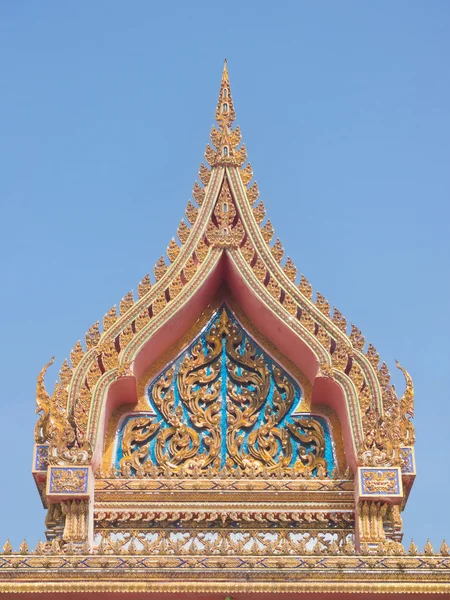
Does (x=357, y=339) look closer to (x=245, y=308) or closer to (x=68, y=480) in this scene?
(x=245, y=308)

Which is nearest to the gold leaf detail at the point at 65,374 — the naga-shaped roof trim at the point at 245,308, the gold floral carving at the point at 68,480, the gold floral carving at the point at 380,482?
the naga-shaped roof trim at the point at 245,308

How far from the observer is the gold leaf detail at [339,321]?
1973cm

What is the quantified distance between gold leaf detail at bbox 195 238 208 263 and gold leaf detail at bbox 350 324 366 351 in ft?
7.72

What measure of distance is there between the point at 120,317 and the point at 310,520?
3729 millimetres

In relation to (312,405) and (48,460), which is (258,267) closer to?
(312,405)

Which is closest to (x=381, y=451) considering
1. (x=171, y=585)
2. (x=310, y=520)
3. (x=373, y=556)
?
(x=310, y=520)

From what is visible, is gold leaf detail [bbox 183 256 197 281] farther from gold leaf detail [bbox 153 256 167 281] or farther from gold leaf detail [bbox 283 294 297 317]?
gold leaf detail [bbox 283 294 297 317]

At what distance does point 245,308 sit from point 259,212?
1445mm

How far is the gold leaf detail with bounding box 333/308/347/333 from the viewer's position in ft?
64.7

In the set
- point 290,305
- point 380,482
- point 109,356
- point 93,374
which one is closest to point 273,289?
point 290,305

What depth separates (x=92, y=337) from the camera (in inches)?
770

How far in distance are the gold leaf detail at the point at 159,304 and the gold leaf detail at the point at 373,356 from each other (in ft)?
9.22

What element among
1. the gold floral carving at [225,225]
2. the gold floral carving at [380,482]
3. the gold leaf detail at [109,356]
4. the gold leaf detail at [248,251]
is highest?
the gold floral carving at [225,225]

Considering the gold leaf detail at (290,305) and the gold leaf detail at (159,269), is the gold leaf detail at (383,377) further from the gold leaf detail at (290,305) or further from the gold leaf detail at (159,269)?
the gold leaf detail at (159,269)
